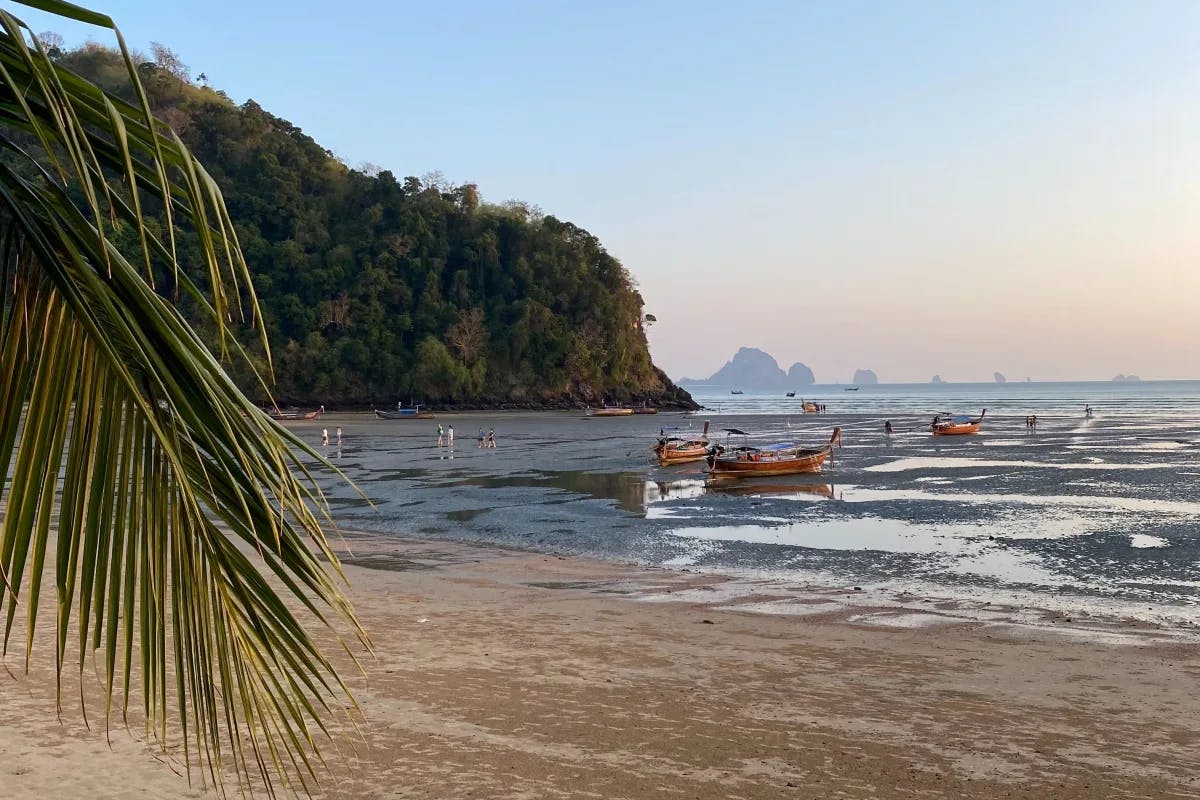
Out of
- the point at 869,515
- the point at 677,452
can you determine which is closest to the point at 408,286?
the point at 677,452

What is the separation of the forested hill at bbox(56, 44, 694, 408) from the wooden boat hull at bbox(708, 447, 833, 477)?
61582 mm

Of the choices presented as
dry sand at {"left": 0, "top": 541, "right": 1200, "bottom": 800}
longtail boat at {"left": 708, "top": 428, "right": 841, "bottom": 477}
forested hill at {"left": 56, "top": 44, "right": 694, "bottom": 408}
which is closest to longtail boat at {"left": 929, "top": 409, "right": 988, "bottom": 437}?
longtail boat at {"left": 708, "top": 428, "right": 841, "bottom": 477}

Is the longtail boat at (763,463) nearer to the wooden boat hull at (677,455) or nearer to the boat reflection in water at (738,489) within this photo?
the boat reflection in water at (738,489)

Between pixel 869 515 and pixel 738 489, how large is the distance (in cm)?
660

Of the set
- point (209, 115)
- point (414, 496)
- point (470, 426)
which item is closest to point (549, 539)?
point (414, 496)

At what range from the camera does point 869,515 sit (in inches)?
891

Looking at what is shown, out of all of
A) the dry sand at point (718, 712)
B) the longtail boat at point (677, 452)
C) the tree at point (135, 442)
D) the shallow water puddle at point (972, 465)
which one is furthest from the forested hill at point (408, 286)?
the tree at point (135, 442)

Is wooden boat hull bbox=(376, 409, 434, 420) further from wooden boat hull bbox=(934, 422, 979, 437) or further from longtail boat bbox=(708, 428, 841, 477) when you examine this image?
longtail boat bbox=(708, 428, 841, 477)

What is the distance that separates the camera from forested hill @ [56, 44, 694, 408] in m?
89.8

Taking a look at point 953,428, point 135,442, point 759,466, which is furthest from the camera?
point 953,428

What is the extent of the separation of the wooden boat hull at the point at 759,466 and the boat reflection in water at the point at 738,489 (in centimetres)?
40

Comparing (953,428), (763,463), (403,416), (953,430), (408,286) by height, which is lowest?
(763,463)

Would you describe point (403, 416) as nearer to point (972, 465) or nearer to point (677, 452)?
point (677, 452)

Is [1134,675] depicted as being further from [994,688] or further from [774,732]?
[774,732]
